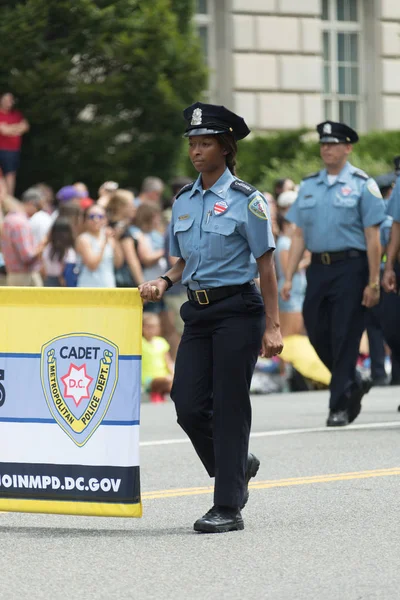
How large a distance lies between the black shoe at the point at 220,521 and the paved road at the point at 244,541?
0.05 meters

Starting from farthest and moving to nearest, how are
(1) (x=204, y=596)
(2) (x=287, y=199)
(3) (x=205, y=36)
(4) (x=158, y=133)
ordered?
(3) (x=205, y=36), (4) (x=158, y=133), (2) (x=287, y=199), (1) (x=204, y=596)

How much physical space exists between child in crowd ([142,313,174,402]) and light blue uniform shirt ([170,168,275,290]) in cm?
748

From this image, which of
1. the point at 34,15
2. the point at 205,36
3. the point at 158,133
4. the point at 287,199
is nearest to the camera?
the point at 287,199

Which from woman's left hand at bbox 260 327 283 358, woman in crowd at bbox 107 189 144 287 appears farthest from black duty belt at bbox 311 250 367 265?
woman in crowd at bbox 107 189 144 287

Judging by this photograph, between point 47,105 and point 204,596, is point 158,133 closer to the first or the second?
point 47,105

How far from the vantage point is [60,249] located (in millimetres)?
15742

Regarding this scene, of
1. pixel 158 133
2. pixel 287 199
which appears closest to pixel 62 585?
pixel 287 199

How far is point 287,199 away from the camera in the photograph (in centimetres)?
1692

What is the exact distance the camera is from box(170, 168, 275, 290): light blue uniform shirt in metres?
7.26

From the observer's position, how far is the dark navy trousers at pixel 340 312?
36.9 feet

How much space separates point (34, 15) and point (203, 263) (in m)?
11.9

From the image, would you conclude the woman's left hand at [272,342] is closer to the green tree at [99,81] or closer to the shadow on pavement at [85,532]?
the shadow on pavement at [85,532]

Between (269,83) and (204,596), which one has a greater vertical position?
A: (269,83)

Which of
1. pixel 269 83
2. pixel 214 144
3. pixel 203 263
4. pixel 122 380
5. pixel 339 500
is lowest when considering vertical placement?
pixel 339 500
